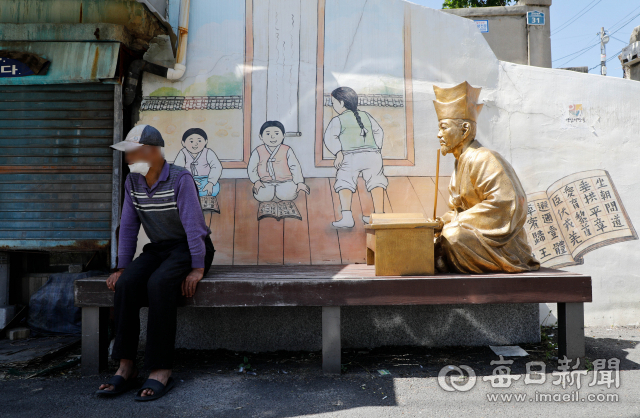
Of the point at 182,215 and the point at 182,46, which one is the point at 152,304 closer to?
the point at 182,215

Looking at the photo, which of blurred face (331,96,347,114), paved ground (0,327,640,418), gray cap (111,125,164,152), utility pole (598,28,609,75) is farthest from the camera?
utility pole (598,28,609,75)

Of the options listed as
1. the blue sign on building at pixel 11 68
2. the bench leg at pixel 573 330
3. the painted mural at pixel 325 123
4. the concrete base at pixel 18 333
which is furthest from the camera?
the painted mural at pixel 325 123

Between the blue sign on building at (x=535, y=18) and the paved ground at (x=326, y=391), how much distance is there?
4.61 metres

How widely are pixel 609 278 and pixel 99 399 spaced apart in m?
4.38

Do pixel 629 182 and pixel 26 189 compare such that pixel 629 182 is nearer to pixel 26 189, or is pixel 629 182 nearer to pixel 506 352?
A: pixel 506 352

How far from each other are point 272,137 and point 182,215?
1648 millimetres

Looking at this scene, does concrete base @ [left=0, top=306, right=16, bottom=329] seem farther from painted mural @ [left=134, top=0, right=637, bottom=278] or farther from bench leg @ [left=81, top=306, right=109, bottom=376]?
painted mural @ [left=134, top=0, right=637, bottom=278]

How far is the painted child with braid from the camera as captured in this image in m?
4.46

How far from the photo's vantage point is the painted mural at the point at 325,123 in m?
4.42

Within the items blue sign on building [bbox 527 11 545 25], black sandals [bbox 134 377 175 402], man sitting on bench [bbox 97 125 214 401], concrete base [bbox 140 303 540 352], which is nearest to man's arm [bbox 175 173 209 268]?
man sitting on bench [bbox 97 125 214 401]

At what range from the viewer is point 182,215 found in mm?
3092

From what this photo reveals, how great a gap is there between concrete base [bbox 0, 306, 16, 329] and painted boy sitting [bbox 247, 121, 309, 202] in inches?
104

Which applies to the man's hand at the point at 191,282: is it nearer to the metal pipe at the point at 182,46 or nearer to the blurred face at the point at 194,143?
the blurred face at the point at 194,143

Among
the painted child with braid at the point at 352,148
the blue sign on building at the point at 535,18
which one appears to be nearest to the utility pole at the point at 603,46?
the blue sign on building at the point at 535,18
